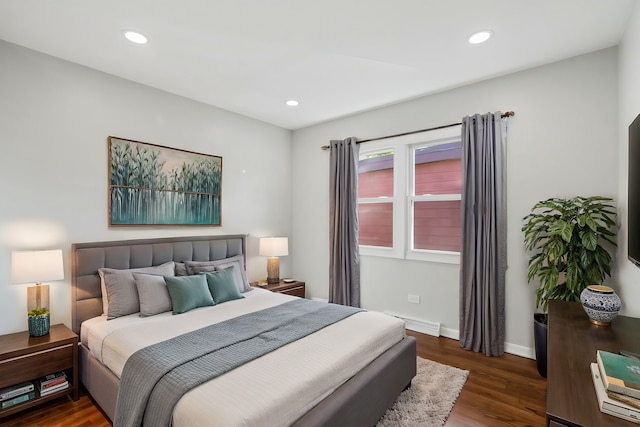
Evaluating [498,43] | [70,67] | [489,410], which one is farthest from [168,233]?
[498,43]

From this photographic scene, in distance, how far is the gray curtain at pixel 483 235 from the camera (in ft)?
10.0

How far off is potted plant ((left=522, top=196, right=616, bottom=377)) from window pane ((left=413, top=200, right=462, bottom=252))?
2.93 ft

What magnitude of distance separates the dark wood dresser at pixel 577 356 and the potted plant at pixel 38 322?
3.21 metres

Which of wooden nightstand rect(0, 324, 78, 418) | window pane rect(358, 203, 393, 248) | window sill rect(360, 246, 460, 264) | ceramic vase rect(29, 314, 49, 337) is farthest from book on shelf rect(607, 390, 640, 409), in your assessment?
ceramic vase rect(29, 314, 49, 337)

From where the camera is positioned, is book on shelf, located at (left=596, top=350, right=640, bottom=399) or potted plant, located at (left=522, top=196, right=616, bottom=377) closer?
book on shelf, located at (left=596, top=350, right=640, bottom=399)

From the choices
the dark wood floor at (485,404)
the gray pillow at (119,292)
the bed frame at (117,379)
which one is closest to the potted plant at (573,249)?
the dark wood floor at (485,404)

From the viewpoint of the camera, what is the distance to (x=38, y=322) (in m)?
2.38

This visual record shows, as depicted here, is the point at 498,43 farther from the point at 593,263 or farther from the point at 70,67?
the point at 70,67

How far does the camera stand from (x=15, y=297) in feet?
8.16

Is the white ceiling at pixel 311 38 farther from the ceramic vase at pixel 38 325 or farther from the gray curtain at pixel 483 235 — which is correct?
the ceramic vase at pixel 38 325

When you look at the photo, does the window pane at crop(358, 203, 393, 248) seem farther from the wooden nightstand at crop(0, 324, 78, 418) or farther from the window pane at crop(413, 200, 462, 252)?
the wooden nightstand at crop(0, 324, 78, 418)

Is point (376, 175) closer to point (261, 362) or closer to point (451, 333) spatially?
point (451, 333)

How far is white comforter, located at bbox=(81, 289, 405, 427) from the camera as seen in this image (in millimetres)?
1420

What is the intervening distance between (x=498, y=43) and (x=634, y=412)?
2564mm
